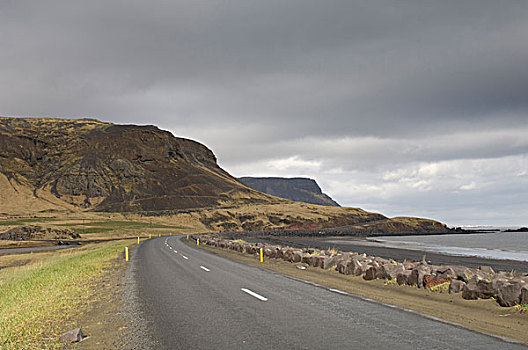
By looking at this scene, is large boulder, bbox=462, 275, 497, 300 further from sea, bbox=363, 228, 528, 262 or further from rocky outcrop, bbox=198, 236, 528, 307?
sea, bbox=363, 228, 528, 262

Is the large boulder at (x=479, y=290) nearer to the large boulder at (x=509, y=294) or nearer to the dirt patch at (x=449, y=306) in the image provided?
the dirt patch at (x=449, y=306)

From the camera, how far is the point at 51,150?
162000 mm

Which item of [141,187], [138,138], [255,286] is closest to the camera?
[255,286]

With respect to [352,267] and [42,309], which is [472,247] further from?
[42,309]

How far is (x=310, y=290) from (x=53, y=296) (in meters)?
7.91

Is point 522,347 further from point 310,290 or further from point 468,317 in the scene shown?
point 310,290

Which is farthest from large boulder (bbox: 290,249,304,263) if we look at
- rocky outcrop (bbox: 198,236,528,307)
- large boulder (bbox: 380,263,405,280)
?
large boulder (bbox: 380,263,405,280)

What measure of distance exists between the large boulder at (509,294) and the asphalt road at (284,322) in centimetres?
279

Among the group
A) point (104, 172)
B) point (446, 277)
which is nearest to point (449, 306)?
point (446, 277)

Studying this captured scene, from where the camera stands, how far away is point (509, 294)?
10219 millimetres

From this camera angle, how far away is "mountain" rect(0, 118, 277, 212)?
138 metres

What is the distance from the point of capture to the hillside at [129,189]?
4936 inches

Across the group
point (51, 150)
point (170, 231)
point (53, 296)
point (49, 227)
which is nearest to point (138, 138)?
point (51, 150)

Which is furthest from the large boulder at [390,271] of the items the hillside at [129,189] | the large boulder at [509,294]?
the hillside at [129,189]
